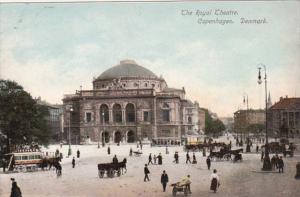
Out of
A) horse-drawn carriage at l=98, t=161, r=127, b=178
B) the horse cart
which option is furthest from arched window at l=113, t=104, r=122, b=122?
horse-drawn carriage at l=98, t=161, r=127, b=178

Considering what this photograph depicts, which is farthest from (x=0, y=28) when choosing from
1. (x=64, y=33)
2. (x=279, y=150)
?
(x=279, y=150)

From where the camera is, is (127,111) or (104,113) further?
(104,113)

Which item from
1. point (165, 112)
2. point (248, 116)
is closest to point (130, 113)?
point (165, 112)

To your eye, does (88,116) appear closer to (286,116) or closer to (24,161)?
(286,116)

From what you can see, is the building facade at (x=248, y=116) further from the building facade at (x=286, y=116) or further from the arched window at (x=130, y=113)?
the arched window at (x=130, y=113)

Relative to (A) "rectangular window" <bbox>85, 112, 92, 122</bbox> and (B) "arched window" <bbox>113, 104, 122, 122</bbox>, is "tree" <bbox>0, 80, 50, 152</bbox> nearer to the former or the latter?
(A) "rectangular window" <bbox>85, 112, 92, 122</bbox>

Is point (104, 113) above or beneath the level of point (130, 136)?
above

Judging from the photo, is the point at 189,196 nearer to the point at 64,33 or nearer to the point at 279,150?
the point at 64,33
